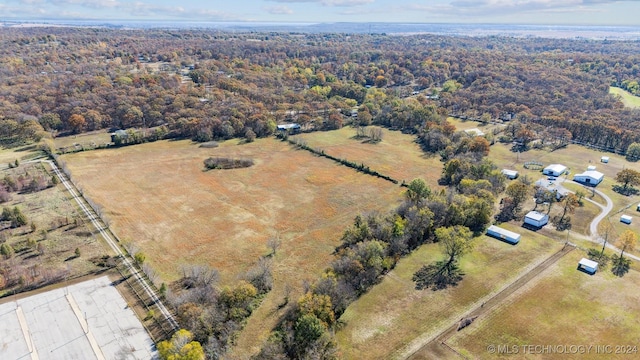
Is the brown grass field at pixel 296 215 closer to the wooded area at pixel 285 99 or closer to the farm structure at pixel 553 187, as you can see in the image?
the farm structure at pixel 553 187

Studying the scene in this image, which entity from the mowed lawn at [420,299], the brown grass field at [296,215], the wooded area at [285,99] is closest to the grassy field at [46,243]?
the brown grass field at [296,215]

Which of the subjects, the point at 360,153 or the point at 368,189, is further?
the point at 360,153

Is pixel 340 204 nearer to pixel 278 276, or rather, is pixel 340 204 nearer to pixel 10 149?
pixel 278 276

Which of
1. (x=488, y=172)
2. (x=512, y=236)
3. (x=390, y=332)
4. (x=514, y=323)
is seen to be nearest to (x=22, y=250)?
(x=390, y=332)

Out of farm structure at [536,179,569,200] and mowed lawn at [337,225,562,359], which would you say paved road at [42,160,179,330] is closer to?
mowed lawn at [337,225,562,359]

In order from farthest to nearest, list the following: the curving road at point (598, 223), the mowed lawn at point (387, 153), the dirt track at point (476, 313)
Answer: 1. the mowed lawn at point (387, 153)
2. the curving road at point (598, 223)
3. the dirt track at point (476, 313)

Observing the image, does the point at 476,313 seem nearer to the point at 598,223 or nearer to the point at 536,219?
the point at 536,219
